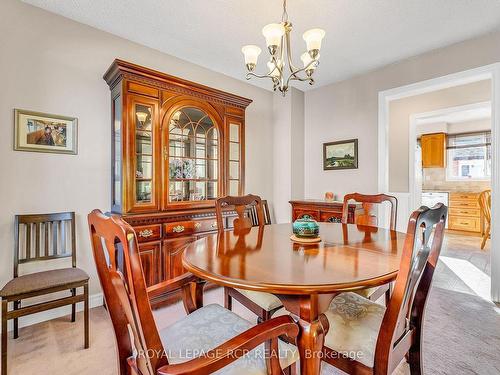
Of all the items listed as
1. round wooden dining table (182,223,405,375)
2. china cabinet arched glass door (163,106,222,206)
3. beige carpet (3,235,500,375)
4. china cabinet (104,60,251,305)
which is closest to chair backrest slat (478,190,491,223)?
beige carpet (3,235,500,375)

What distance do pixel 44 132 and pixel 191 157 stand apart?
127 cm

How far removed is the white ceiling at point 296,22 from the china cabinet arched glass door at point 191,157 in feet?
2.37

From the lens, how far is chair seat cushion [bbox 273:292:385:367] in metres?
1.05

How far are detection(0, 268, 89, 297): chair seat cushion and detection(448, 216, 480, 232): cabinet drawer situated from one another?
692 cm

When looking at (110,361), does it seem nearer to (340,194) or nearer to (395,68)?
(340,194)

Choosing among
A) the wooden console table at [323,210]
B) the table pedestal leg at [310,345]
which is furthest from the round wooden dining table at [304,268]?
the wooden console table at [323,210]

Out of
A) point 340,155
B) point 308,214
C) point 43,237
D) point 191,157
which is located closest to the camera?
point 43,237

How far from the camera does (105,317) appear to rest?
87.1 inches

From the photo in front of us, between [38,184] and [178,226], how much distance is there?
3.90ft

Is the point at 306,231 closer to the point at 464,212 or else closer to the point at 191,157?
the point at 191,157

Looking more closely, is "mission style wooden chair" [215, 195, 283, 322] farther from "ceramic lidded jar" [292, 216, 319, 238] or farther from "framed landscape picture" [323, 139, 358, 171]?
"framed landscape picture" [323, 139, 358, 171]

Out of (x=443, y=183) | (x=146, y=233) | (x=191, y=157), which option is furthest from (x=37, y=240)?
(x=443, y=183)

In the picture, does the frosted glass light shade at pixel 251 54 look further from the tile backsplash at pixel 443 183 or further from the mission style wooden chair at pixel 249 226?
the tile backsplash at pixel 443 183

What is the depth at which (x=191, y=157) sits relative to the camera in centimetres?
280
